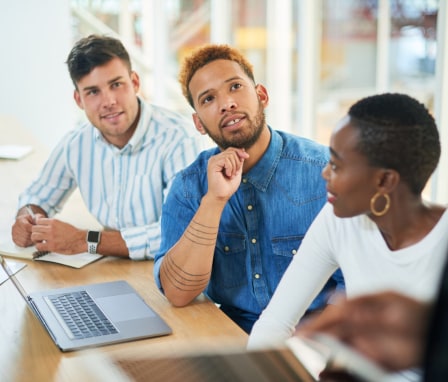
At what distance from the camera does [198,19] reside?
22.0 feet

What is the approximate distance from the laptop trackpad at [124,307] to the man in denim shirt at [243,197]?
95mm

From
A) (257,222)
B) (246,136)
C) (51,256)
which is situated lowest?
(51,256)

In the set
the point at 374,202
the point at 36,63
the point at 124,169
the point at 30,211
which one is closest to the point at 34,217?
the point at 30,211

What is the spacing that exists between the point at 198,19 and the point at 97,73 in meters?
4.62

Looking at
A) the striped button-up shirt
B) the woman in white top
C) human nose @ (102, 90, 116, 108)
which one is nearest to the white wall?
the striped button-up shirt

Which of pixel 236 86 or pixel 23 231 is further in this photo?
pixel 23 231

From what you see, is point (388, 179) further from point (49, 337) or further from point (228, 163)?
point (49, 337)

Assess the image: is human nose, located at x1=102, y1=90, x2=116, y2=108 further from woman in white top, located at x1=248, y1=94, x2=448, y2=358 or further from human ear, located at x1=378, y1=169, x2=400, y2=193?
human ear, located at x1=378, y1=169, x2=400, y2=193

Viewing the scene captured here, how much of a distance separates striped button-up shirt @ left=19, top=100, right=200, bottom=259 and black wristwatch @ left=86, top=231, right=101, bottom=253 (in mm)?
110

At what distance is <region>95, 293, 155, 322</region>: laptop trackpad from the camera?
5.23ft

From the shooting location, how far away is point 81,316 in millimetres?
1587

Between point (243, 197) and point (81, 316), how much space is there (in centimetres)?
54

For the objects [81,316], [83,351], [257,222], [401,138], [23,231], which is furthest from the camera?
[23,231]

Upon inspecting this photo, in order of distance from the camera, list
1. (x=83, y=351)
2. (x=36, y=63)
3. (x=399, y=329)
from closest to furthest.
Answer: (x=399, y=329) < (x=83, y=351) < (x=36, y=63)
